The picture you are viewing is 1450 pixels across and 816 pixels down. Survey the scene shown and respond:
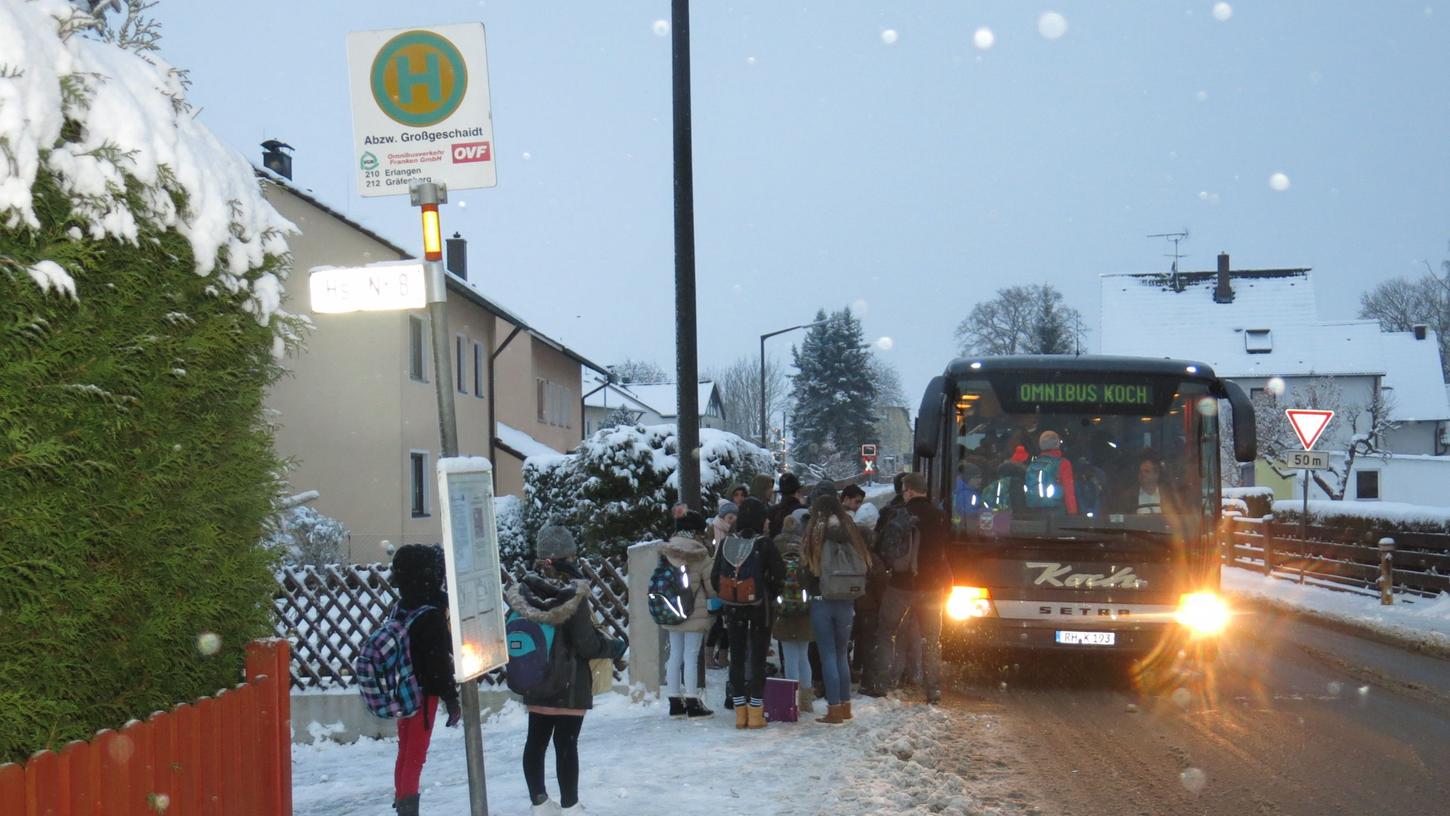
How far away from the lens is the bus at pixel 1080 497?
11188 millimetres

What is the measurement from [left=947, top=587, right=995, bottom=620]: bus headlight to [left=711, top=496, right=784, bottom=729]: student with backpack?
8.04 feet

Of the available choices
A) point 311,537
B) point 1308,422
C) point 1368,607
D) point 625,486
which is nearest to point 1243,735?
point 1368,607

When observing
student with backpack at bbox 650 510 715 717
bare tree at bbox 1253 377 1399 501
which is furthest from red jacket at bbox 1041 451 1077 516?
bare tree at bbox 1253 377 1399 501

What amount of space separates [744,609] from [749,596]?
257mm

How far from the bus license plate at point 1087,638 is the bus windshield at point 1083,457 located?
0.85m

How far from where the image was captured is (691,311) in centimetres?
1142

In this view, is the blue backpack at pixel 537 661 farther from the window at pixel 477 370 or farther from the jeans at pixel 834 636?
the window at pixel 477 370

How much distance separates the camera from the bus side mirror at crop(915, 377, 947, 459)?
11.2 meters

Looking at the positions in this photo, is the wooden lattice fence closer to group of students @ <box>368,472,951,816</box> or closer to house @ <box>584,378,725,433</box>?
group of students @ <box>368,472,951,816</box>

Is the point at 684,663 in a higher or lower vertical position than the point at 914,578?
lower

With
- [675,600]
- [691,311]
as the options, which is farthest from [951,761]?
[691,311]

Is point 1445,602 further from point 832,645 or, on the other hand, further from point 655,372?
point 655,372

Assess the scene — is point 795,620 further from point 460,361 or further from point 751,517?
point 460,361

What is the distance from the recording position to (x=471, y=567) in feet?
15.2
